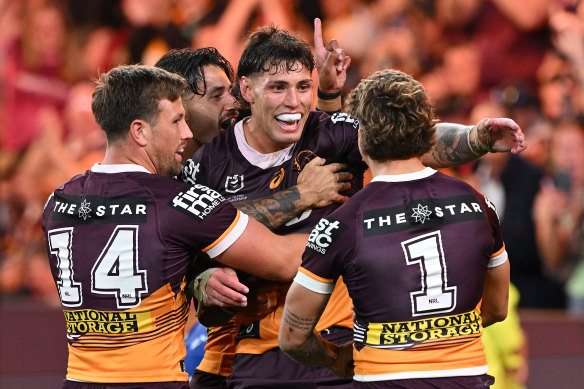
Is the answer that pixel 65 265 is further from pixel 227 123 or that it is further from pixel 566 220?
pixel 566 220

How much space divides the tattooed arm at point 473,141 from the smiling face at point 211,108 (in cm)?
105

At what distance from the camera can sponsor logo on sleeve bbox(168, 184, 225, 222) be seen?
3.10 m

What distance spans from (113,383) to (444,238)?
132 cm

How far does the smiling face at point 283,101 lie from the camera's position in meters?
3.64

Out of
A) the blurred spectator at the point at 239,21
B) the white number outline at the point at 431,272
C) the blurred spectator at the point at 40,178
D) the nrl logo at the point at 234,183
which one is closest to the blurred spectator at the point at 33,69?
the blurred spectator at the point at 40,178

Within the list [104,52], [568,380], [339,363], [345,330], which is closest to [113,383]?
[339,363]

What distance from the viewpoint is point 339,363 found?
3.13 metres

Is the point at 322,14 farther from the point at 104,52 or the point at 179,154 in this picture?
the point at 179,154

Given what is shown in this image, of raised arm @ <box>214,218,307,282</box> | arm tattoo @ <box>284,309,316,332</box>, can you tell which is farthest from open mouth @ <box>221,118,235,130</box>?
arm tattoo @ <box>284,309,316,332</box>

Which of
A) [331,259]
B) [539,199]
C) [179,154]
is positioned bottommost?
[539,199]

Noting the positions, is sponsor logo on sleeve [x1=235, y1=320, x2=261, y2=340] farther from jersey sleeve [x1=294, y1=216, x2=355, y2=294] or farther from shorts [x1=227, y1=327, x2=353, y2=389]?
jersey sleeve [x1=294, y1=216, x2=355, y2=294]

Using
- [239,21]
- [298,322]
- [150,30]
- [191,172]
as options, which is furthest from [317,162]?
[150,30]

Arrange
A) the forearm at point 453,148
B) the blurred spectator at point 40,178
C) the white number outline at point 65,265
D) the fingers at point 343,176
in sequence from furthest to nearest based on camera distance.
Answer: the blurred spectator at point 40,178 → the fingers at point 343,176 → the forearm at point 453,148 → the white number outline at point 65,265

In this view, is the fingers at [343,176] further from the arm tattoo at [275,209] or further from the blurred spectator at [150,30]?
the blurred spectator at [150,30]
